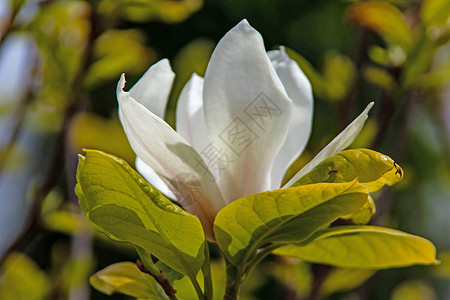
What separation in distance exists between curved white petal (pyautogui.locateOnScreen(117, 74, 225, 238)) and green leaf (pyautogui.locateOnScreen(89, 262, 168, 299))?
0.07 m

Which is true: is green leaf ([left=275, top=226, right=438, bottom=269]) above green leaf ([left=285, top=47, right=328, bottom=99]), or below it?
below

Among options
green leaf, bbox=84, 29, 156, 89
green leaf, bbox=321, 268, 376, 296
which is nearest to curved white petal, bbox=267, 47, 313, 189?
green leaf, bbox=321, 268, 376, 296

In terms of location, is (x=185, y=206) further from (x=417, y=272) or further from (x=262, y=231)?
(x=417, y=272)

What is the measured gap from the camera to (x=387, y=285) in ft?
6.16

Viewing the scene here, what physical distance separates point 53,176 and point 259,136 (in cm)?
53

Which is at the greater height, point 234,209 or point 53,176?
point 234,209

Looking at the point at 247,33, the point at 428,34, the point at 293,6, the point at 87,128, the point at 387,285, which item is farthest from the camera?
the point at 293,6

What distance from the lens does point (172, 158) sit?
0.41 metres

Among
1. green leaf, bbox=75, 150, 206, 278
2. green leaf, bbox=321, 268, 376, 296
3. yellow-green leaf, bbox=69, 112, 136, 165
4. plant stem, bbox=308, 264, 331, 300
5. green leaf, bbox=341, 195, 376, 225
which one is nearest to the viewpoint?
green leaf, bbox=75, 150, 206, 278

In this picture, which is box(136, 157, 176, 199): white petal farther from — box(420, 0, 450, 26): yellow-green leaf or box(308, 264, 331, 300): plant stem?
box(420, 0, 450, 26): yellow-green leaf

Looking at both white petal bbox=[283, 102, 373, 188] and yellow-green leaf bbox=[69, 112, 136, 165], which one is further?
yellow-green leaf bbox=[69, 112, 136, 165]

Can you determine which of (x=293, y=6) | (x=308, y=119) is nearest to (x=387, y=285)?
(x=293, y=6)

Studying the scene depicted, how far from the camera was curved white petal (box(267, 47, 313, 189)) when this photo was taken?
1.55ft

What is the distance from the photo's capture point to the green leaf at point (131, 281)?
0.44 meters
